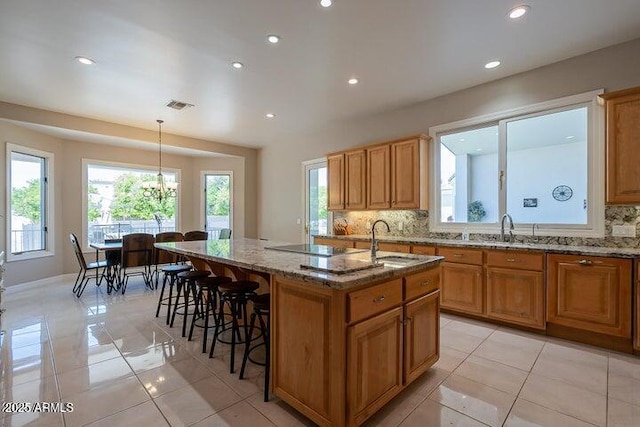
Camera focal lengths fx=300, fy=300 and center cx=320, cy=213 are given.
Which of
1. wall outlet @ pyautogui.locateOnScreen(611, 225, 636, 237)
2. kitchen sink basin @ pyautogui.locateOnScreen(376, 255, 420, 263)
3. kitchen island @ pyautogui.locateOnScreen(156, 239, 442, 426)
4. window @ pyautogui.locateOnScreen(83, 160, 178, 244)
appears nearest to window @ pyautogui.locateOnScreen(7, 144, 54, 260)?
window @ pyautogui.locateOnScreen(83, 160, 178, 244)

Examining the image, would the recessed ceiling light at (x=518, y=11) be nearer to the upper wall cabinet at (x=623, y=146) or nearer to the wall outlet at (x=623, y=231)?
the upper wall cabinet at (x=623, y=146)

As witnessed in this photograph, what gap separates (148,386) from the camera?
7.13 ft

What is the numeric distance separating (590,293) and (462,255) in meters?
1.13

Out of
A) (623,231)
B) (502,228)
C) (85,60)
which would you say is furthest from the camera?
(502,228)

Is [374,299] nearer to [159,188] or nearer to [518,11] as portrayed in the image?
[518,11]

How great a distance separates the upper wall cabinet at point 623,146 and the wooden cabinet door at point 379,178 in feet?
7.77

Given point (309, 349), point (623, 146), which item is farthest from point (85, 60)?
point (623, 146)

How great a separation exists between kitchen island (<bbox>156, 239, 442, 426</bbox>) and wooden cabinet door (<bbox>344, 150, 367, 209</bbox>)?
8.94 ft

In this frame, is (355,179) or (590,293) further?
(355,179)

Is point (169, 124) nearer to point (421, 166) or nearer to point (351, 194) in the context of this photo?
point (351, 194)

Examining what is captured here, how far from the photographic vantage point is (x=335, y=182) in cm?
523

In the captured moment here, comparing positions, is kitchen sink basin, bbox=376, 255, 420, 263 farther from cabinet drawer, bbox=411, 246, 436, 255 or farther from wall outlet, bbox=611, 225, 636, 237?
wall outlet, bbox=611, 225, 636, 237

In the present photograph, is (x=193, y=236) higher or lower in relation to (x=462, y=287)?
higher

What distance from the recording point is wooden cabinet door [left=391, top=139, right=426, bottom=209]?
419 centimetres
